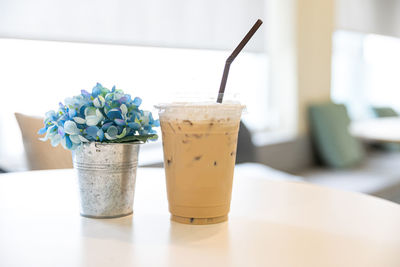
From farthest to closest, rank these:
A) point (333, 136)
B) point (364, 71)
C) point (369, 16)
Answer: point (364, 71) → point (369, 16) → point (333, 136)

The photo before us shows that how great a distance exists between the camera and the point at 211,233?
74 cm

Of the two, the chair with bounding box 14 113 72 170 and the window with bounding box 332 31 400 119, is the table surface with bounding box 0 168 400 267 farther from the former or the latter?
the window with bounding box 332 31 400 119

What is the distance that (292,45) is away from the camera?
3.72 m

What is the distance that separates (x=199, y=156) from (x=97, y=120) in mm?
193

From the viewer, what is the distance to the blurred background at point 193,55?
7.72 feet

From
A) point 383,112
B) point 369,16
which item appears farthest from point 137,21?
point 383,112

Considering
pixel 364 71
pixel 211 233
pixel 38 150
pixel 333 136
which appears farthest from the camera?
pixel 364 71

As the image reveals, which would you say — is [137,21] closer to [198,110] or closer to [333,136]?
[333,136]

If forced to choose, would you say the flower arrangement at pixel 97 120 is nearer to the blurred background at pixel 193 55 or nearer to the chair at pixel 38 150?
the blurred background at pixel 193 55

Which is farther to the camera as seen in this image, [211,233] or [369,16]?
[369,16]

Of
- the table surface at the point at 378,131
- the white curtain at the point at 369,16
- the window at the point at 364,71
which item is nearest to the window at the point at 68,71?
the table surface at the point at 378,131

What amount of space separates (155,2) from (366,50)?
10.8 ft

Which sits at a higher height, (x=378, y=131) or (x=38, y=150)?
(x=38, y=150)

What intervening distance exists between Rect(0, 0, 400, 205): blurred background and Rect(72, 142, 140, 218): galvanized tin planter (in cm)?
74
